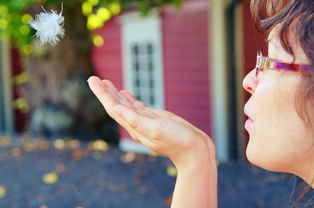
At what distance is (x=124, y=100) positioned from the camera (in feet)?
4.81

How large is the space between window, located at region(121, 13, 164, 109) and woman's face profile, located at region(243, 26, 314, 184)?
669 cm

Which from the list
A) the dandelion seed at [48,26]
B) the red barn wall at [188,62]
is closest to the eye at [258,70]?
the dandelion seed at [48,26]

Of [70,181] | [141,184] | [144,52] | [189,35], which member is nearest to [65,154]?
[70,181]

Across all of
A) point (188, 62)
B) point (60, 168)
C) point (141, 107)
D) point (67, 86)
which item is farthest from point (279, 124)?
point (188, 62)

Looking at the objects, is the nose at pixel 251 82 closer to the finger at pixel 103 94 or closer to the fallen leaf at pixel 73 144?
the finger at pixel 103 94

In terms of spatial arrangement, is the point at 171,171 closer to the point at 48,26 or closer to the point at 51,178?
the point at 51,178

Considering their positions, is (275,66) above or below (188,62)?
above

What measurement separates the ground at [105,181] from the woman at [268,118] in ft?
6.63

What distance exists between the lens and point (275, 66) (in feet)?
4.28

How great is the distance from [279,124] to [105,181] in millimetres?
3237

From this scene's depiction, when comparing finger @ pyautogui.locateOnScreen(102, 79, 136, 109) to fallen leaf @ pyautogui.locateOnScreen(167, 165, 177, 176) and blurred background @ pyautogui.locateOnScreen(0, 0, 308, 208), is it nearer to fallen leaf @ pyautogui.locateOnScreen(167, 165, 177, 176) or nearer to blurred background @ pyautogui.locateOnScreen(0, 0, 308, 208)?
blurred background @ pyautogui.locateOnScreen(0, 0, 308, 208)

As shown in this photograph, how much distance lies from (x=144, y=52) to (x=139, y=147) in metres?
1.66

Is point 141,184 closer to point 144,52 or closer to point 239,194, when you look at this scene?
point 239,194

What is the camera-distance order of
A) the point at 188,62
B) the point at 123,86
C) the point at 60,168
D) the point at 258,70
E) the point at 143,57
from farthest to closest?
the point at 123,86
the point at 143,57
the point at 188,62
the point at 60,168
the point at 258,70
